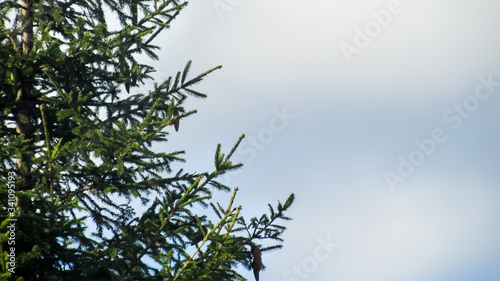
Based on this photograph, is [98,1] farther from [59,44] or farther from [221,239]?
[221,239]

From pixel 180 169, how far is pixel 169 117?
6.84 ft

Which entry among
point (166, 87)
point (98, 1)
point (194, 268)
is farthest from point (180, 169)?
point (98, 1)

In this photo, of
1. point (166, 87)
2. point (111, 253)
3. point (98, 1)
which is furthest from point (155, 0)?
point (111, 253)

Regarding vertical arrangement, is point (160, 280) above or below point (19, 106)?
below

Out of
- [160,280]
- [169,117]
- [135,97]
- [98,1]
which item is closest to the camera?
[169,117]

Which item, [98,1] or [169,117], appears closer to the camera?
[169,117]

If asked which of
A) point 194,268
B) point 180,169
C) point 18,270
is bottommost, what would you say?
point 194,268

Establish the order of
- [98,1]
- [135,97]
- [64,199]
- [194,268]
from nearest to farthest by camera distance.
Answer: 1. [194,268]
2. [64,199]
3. [135,97]
4. [98,1]

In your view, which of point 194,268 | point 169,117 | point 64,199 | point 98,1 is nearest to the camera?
point 194,268

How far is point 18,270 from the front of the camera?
6699 millimetres

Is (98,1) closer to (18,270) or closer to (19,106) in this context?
(19,106)

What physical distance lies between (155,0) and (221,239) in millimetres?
4323

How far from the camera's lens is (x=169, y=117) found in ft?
20.9

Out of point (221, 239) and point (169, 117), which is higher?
point (169, 117)
